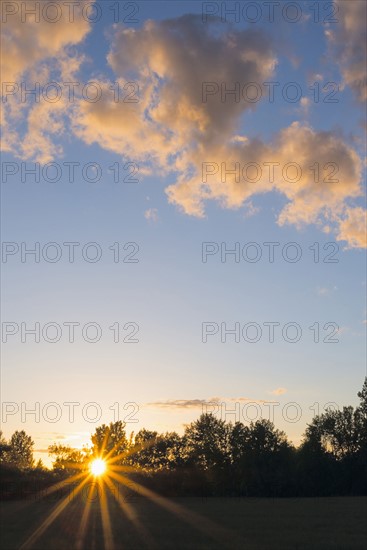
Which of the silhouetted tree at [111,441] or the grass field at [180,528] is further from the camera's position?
the silhouetted tree at [111,441]

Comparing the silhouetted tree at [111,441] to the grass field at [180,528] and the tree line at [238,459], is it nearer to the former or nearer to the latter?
the tree line at [238,459]

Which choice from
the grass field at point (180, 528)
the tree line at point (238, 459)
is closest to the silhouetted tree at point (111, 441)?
the tree line at point (238, 459)

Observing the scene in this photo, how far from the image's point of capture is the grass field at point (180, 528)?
37094 mm

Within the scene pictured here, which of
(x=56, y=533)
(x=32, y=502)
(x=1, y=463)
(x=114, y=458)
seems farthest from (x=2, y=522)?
(x=114, y=458)

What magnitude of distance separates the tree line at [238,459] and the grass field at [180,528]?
823 inches

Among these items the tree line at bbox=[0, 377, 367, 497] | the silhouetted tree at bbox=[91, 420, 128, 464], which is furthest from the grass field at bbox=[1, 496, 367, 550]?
the silhouetted tree at bbox=[91, 420, 128, 464]

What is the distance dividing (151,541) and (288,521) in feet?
59.9

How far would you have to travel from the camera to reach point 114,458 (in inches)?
6619

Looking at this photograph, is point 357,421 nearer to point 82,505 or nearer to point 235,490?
point 235,490

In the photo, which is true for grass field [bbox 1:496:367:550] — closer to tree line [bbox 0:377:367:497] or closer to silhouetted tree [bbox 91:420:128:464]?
tree line [bbox 0:377:367:497]

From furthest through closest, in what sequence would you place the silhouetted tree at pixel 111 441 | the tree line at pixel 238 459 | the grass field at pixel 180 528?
the silhouetted tree at pixel 111 441
the tree line at pixel 238 459
the grass field at pixel 180 528

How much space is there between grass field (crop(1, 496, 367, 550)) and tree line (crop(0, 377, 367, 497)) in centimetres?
2090

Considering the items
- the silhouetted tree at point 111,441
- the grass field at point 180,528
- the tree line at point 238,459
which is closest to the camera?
the grass field at point 180,528

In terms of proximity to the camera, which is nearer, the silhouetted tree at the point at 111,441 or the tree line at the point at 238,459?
the tree line at the point at 238,459
